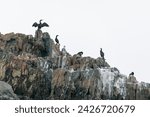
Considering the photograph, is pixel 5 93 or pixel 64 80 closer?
pixel 5 93

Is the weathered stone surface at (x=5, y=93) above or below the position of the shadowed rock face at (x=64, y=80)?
below

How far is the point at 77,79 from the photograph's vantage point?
186 feet

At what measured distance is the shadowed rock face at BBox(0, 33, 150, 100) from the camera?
5666 centimetres

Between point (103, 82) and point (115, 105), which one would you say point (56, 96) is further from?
point (115, 105)

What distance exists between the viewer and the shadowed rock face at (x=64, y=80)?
56656 mm

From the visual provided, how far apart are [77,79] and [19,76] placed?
5.40m

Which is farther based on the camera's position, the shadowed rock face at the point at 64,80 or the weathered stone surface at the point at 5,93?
the shadowed rock face at the point at 64,80

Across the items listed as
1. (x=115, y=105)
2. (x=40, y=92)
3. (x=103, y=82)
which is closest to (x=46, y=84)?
(x=40, y=92)

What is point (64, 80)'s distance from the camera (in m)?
57.1

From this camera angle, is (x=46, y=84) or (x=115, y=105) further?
(x=46, y=84)

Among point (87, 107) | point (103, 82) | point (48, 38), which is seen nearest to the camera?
point (87, 107)

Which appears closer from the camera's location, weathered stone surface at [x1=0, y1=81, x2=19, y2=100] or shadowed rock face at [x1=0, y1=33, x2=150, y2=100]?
weathered stone surface at [x1=0, y1=81, x2=19, y2=100]

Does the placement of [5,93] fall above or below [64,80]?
below

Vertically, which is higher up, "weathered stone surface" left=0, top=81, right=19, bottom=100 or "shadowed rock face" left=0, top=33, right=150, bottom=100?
"shadowed rock face" left=0, top=33, right=150, bottom=100
